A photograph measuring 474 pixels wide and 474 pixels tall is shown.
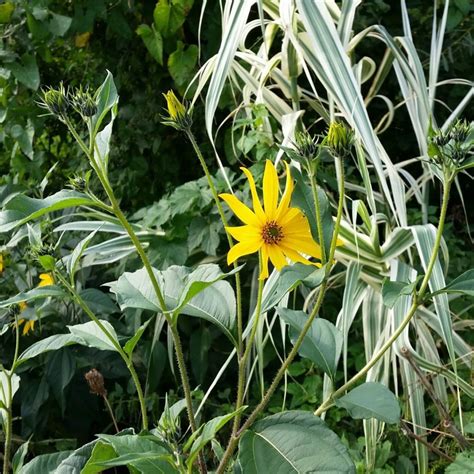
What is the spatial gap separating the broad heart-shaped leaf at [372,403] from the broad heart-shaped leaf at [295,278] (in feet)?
0.37

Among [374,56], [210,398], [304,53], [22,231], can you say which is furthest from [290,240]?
[374,56]

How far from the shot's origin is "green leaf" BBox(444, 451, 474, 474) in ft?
3.49

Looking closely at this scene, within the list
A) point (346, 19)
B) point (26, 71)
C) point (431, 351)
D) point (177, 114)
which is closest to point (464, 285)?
point (177, 114)

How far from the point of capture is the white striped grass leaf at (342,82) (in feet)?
3.84

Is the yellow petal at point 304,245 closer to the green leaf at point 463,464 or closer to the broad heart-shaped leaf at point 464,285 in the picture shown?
the broad heart-shaped leaf at point 464,285

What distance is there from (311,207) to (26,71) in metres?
1.59

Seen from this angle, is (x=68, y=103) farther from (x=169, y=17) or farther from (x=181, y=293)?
(x=169, y=17)

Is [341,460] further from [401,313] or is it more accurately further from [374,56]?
[374,56]

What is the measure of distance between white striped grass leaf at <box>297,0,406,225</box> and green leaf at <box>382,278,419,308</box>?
0.45 m

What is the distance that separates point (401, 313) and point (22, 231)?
58 centimetres

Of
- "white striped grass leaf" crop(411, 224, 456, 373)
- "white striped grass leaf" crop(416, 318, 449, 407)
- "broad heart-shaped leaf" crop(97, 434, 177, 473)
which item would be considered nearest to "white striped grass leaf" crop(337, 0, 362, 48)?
"white striped grass leaf" crop(411, 224, 456, 373)

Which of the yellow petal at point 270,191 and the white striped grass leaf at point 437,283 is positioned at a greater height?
the yellow petal at point 270,191

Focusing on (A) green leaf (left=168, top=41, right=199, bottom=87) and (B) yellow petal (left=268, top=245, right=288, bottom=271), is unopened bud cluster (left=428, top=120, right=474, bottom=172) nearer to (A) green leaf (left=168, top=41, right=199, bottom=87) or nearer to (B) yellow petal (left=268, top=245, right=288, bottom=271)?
(B) yellow petal (left=268, top=245, right=288, bottom=271)

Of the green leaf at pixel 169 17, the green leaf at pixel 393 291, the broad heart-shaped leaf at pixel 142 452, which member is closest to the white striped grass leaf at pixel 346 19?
the green leaf at pixel 169 17
